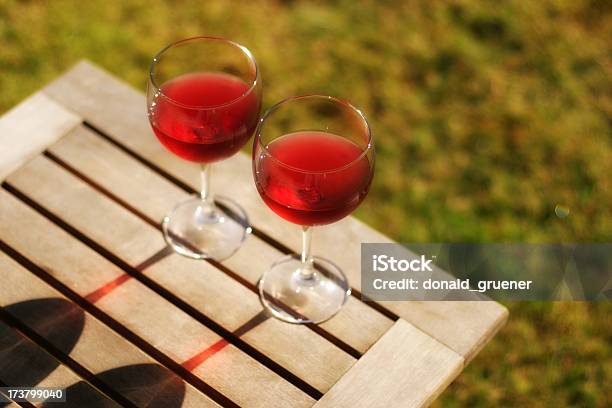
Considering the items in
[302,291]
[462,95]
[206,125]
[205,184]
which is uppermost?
[206,125]

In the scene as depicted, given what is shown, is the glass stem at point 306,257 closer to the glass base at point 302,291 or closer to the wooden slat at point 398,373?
the glass base at point 302,291

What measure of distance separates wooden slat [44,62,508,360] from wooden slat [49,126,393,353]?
0.04 m

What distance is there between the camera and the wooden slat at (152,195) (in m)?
1.77

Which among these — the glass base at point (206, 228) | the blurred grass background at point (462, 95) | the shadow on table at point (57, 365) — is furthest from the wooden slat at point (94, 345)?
the blurred grass background at point (462, 95)

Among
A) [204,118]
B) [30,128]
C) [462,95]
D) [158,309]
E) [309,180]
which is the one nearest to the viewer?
[309,180]

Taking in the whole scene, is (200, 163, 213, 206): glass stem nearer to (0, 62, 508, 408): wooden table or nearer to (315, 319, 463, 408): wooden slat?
(0, 62, 508, 408): wooden table

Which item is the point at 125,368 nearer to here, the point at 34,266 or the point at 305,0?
the point at 34,266

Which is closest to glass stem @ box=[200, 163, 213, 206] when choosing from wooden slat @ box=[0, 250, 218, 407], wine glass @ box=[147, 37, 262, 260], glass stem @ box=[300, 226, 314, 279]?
wine glass @ box=[147, 37, 262, 260]

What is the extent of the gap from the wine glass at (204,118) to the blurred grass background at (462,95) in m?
1.05

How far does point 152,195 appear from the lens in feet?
6.48

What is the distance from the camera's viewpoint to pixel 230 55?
1.83m

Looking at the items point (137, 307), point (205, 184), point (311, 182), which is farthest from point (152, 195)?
point (311, 182)

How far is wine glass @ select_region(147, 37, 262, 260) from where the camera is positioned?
A: 1674 mm

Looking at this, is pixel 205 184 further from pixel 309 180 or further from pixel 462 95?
pixel 462 95
